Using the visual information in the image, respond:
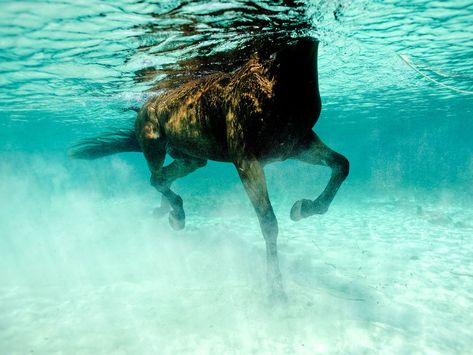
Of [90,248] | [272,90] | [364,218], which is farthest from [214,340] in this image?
[364,218]

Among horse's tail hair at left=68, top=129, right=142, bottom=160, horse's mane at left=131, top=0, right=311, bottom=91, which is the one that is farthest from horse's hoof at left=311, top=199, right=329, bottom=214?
horse's tail hair at left=68, top=129, right=142, bottom=160

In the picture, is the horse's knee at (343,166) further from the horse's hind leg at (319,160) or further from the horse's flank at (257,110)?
the horse's flank at (257,110)

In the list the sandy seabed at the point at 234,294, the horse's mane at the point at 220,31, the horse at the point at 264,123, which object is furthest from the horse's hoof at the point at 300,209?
the horse's mane at the point at 220,31

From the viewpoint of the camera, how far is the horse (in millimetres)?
3676

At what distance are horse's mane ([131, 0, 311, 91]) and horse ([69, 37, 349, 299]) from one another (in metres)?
0.99

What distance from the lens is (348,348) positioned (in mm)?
3307

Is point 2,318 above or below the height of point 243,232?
above

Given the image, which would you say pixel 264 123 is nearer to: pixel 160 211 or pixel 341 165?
pixel 341 165

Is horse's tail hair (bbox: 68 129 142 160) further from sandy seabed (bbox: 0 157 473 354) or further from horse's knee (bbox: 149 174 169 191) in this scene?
sandy seabed (bbox: 0 157 473 354)

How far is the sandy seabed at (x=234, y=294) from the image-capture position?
11.6 ft

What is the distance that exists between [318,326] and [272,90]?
3.13 metres

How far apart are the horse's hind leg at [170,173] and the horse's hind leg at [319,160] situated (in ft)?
8.64

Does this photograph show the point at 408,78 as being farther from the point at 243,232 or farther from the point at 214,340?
the point at 214,340

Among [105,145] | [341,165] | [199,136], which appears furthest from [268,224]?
[105,145]
